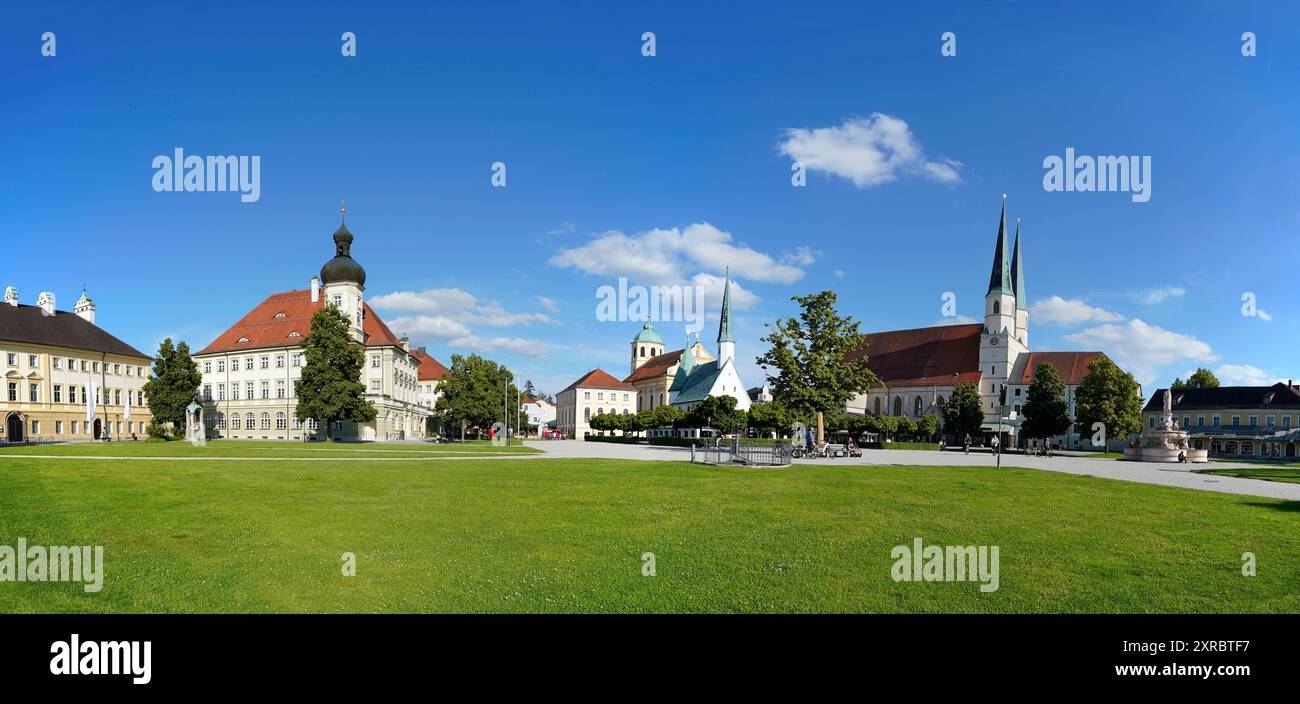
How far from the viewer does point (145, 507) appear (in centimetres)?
1372

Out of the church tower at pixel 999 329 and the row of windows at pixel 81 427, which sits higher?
the church tower at pixel 999 329

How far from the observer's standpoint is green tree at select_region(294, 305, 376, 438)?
56812 millimetres

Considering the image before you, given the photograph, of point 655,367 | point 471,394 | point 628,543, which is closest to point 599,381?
point 655,367

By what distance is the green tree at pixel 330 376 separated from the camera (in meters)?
56.8

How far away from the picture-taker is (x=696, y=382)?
100 m

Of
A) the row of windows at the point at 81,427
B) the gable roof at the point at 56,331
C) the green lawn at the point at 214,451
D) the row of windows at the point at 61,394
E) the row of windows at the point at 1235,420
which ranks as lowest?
the row of windows at the point at 1235,420

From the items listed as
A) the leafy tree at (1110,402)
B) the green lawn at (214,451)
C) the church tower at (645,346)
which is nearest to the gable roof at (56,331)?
the green lawn at (214,451)

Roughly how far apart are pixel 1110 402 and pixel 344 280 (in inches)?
3126

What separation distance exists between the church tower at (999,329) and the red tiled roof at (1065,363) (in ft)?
6.27

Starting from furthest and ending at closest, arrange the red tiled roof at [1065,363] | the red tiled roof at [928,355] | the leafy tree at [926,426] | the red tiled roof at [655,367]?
the red tiled roof at [655,367] < the red tiled roof at [928,355] < the red tiled roof at [1065,363] < the leafy tree at [926,426]

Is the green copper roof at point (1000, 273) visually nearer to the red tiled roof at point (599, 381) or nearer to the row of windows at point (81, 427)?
the red tiled roof at point (599, 381)

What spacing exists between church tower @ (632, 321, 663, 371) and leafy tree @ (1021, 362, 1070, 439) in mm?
81233

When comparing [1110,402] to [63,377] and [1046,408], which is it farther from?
[63,377]

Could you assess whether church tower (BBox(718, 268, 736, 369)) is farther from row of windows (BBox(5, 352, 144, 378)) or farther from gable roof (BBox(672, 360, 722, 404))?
row of windows (BBox(5, 352, 144, 378))
